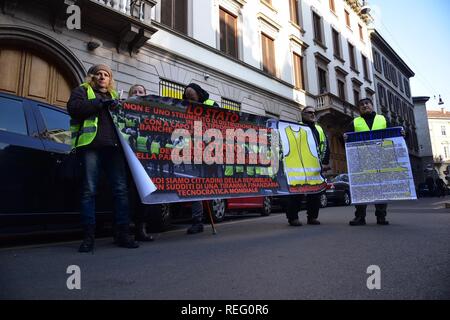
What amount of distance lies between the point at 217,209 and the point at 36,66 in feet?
19.5

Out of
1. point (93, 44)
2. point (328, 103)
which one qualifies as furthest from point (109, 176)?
point (328, 103)

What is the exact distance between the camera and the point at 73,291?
204 cm

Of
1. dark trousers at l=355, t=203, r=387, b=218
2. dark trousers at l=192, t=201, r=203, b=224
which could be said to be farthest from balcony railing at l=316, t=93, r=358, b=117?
dark trousers at l=192, t=201, r=203, b=224

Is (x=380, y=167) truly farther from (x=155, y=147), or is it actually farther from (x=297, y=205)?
(x=155, y=147)

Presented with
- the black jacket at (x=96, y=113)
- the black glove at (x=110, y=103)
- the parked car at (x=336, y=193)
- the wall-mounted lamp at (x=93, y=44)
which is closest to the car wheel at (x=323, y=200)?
the parked car at (x=336, y=193)

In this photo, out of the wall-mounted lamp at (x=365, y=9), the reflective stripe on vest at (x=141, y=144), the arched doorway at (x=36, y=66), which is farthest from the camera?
the wall-mounted lamp at (x=365, y=9)

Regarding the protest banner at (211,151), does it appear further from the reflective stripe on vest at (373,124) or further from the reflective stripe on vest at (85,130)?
the reflective stripe on vest at (373,124)

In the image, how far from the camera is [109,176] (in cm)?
386

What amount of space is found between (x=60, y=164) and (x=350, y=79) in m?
26.5

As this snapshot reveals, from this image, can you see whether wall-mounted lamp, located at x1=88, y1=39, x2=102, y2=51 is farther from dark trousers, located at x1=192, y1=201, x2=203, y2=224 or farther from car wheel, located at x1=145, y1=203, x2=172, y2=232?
dark trousers, located at x1=192, y1=201, x2=203, y2=224

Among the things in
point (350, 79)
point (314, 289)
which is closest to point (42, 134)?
point (314, 289)

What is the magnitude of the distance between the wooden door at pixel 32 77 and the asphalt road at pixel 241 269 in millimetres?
Result: 5820

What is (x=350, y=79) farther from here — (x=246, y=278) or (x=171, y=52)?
(x=246, y=278)

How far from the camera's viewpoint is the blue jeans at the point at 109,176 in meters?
3.52
